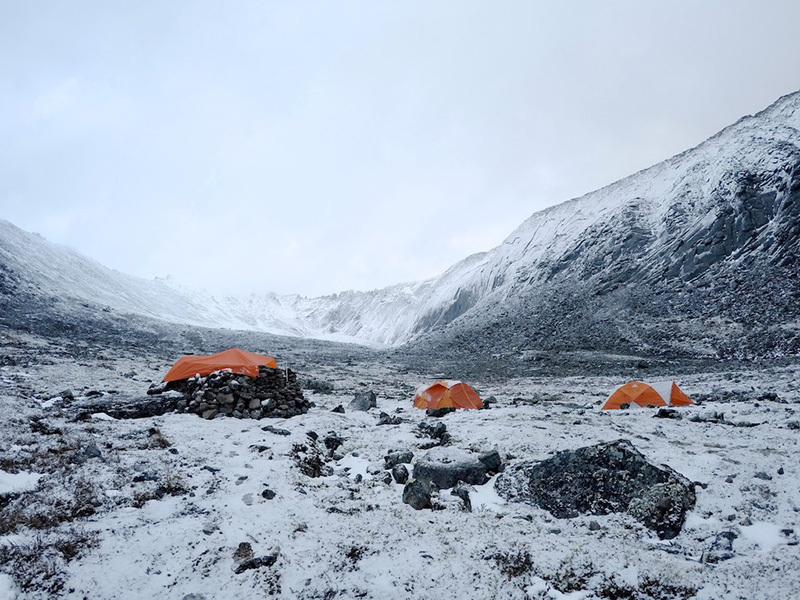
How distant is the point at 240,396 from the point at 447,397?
7.67 meters

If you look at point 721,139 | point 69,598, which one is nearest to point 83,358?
point 69,598

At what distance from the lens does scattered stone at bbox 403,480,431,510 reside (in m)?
7.29

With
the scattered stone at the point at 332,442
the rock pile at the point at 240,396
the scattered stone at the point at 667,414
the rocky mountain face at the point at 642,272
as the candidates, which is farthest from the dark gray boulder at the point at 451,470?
the rocky mountain face at the point at 642,272

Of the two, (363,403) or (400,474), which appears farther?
(363,403)

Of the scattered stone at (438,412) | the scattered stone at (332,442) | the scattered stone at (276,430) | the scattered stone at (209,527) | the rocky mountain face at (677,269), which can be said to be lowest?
the scattered stone at (438,412)

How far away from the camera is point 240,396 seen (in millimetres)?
13789

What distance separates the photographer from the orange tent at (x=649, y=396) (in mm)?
15383

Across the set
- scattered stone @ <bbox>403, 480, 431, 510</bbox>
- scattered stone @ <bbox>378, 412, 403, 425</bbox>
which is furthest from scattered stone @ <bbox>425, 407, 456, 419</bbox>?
scattered stone @ <bbox>403, 480, 431, 510</bbox>

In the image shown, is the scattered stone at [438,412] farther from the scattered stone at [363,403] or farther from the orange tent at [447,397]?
the scattered stone at [363,403]

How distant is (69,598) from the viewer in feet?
14.7

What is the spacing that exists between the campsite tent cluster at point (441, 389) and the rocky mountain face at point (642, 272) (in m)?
16.2

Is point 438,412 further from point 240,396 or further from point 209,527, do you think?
point 209,527

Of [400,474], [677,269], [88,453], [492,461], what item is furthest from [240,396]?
[677,269]

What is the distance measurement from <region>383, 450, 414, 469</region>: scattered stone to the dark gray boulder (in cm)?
64
